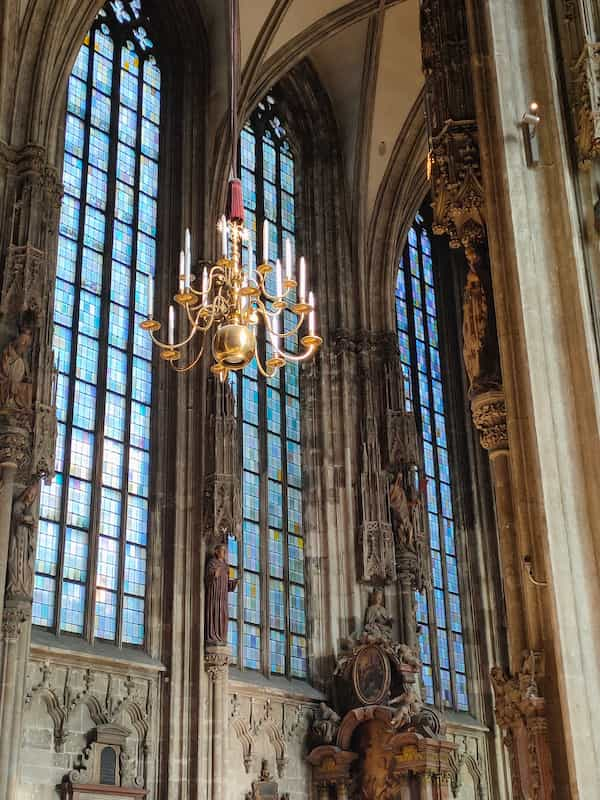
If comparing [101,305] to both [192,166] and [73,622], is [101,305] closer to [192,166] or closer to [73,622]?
[192,166]

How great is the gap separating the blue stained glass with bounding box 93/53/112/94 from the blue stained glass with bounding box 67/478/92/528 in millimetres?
7796

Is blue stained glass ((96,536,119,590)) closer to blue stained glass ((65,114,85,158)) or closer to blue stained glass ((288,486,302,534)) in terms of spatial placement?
blue stained glass ((288,486,302,534))

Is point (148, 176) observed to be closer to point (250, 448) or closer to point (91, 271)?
point (91, 271)

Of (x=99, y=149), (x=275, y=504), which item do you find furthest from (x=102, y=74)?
(x=275, y=504)

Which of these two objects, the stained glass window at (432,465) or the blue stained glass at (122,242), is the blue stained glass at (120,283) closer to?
the blue stained glass at (122,242)

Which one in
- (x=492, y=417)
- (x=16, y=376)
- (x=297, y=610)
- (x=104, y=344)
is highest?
(x=104, y=344)

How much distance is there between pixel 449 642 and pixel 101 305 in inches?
437

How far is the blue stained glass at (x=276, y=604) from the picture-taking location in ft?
66.6

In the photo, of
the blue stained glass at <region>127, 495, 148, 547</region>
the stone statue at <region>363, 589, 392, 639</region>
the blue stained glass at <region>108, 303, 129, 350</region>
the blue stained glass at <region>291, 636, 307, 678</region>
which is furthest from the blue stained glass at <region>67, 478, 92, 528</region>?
the stone statue at <region>363, 589, 392, 639</region>

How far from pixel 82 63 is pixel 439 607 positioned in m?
13.7

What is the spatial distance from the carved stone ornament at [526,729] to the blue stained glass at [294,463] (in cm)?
1214

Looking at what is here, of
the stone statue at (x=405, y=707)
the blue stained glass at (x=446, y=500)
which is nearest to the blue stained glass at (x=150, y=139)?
the blue stained glass at (x=446, y=500)

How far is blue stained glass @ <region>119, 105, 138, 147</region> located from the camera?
21.1 metres

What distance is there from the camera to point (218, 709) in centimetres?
1747
